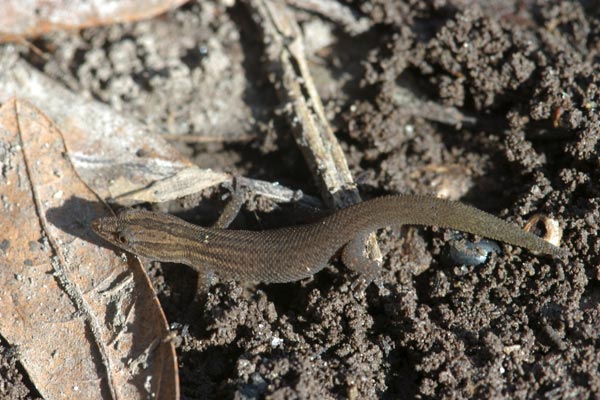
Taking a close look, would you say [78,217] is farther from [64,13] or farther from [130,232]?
[64,13]

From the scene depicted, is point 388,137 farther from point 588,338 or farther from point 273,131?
point 588,338

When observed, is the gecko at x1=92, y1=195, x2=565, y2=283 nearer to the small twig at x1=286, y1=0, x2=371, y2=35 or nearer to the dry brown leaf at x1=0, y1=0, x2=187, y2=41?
the small twig at x1=286, y1=0, x2=371, y2=35

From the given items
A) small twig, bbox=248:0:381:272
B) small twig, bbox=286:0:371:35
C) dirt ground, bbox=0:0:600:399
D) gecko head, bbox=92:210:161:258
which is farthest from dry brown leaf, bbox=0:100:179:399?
small twig, bbox=286:0:371:35

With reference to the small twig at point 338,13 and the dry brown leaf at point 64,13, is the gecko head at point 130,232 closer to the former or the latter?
the dry brown leaf at point 64,13

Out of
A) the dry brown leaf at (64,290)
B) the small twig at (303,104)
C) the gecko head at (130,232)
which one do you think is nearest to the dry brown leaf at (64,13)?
the small twig at (303,104)

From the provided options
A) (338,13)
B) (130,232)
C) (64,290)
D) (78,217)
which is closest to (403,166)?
(338,13)

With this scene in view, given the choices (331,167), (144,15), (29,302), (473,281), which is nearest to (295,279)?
(331,167)

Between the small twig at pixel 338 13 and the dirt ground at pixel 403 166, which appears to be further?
the small twig at pixel 338 13
